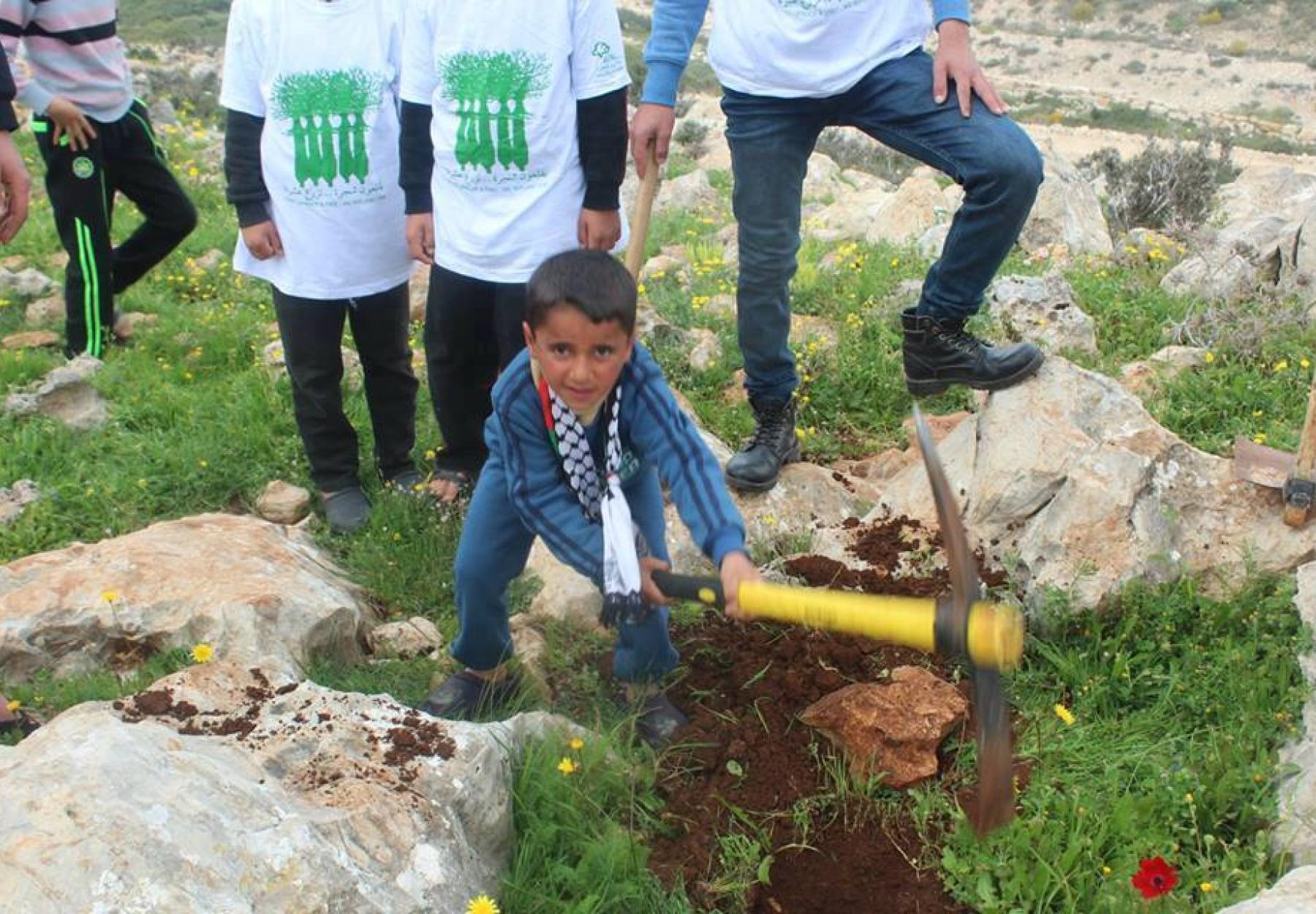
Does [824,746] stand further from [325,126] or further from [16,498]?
[16,498]

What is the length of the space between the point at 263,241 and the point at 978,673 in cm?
288

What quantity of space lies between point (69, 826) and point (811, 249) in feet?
18.7

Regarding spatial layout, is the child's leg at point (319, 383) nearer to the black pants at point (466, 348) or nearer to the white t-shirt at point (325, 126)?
the white t-shirt at point (325, 126)

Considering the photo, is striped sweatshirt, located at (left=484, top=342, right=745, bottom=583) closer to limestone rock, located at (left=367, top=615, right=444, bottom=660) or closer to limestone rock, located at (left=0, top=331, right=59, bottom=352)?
limestone rock, located at (left=367, top=615, right=444, bottom=660)

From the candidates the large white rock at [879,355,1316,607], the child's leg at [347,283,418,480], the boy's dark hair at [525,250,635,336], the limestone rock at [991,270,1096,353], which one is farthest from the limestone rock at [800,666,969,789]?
the limestone rock at [991,270,1096,353]

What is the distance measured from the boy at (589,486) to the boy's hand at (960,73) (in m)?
1.20

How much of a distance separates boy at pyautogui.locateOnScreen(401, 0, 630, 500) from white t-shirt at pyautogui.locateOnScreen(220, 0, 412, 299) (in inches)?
8.8

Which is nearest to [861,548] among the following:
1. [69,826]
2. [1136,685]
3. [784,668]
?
[784,668]

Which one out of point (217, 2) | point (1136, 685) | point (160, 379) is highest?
point (1136, 685)

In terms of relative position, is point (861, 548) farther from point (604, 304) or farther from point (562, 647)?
point (604, 304)

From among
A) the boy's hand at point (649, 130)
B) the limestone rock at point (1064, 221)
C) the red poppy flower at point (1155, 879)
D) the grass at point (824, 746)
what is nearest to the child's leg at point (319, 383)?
the grass at point (824, 746)

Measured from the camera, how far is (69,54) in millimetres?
5000

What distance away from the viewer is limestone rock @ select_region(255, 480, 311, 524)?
4.27 meters

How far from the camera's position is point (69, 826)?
173 cm
